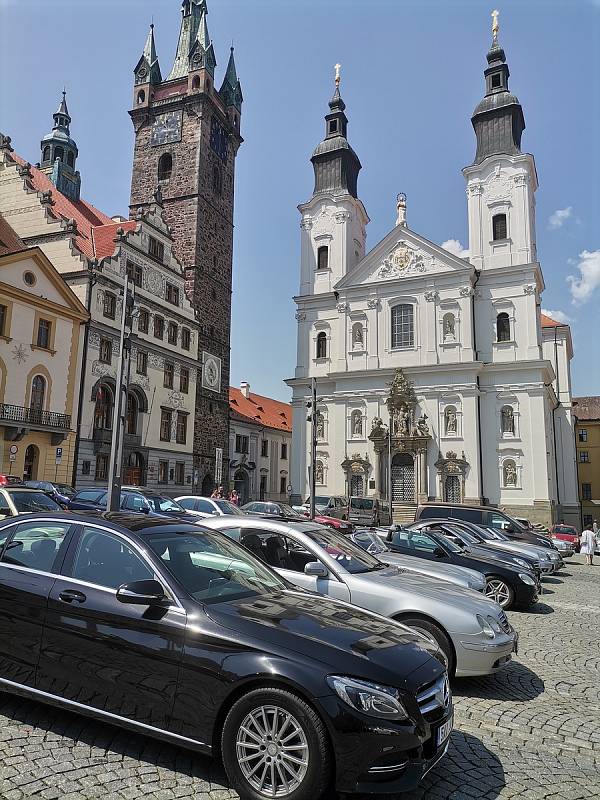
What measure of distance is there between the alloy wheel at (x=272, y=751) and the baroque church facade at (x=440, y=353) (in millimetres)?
34857

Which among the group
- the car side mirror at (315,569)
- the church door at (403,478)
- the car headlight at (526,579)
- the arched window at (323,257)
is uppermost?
the arched window at (323,257)

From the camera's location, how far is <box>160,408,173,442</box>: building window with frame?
122 feet

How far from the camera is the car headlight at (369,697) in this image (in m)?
3.40

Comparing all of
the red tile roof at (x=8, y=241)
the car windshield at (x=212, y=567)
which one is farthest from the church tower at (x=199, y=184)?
the car windshield at (x=212, y=567)

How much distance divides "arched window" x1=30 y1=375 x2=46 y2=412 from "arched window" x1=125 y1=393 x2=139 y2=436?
587 cm

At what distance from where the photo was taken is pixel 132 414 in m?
35.1

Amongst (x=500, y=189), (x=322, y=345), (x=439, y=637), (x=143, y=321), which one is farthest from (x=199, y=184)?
(x=439, y=637)

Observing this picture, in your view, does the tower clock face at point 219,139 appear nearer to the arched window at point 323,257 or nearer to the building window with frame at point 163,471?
the arched window at point 323,257

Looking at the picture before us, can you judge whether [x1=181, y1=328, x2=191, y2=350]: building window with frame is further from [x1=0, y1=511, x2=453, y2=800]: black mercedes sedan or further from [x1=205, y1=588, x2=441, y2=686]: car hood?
[x1=205, y1=588, x2=441, y2=686]: car hood

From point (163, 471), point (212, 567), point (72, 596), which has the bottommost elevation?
point (72, 596)

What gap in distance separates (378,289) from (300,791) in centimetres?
4206

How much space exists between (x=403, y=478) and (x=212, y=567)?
37090 mm

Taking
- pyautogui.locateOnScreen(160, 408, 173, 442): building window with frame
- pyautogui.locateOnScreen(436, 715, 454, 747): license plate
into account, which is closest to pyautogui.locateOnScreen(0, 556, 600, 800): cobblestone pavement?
pyautogui.locateOnScreen(436, 715, 454, 747): license plate

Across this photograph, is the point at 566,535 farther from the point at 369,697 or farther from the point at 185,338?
the point at 369,697
